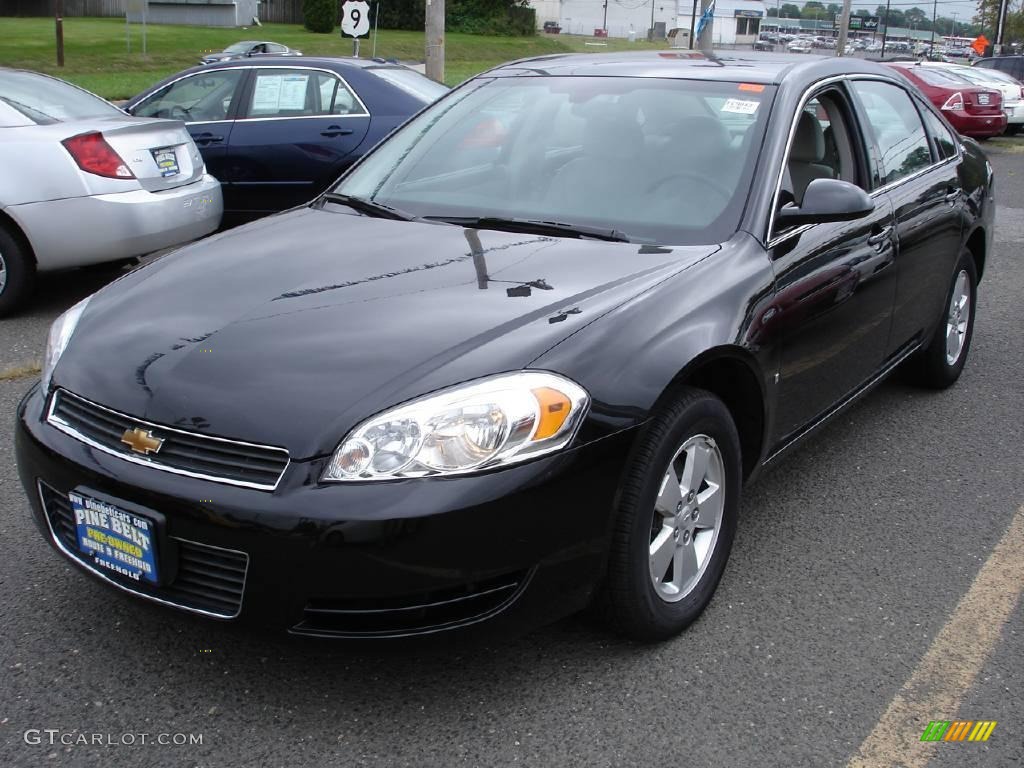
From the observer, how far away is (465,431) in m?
2.42

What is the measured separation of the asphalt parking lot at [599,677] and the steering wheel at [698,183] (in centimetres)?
116

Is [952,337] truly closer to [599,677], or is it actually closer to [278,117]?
[599,677]

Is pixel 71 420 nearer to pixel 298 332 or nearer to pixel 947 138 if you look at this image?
pixel 298 332

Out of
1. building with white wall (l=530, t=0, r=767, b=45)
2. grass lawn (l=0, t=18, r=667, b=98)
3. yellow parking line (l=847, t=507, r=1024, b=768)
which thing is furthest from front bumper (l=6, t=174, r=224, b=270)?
building with white wall (l=530, t=0, r=767, b=45)

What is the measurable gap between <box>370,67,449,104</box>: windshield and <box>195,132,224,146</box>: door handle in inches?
53.6

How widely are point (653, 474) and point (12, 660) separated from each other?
170 cm

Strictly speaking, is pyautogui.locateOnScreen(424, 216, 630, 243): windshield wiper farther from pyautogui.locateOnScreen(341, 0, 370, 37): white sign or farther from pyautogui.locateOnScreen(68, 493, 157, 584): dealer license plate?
pyautogui.locateOnScreen(341, 0, 370, 37): white sign

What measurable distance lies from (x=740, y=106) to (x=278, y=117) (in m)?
5.49

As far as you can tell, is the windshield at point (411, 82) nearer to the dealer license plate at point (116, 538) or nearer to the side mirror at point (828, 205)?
the side mirror at point (828, 205)

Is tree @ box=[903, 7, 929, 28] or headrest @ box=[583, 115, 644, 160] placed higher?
tree @ box=[903, 7, 929, 28]

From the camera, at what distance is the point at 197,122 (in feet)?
27.5

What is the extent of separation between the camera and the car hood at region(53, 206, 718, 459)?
248 cm

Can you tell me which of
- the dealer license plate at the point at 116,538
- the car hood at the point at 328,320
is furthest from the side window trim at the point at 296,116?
the dealer license plate at the point at 116,538

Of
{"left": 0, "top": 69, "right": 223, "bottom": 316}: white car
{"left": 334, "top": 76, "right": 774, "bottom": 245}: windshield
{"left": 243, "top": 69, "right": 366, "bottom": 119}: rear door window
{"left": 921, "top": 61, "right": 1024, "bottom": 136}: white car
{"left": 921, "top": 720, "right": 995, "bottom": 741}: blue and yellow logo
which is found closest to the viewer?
{"left": 921, "top": 720, "right": 995, "bottom": 741}: blue and yellow logo
